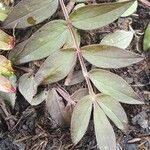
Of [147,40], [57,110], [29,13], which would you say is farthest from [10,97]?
[147,40]

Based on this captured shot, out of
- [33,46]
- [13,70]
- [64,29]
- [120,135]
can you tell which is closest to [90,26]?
[64,29]

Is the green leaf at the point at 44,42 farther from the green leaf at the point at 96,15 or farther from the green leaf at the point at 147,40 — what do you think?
the green leaf at the point at 147,40

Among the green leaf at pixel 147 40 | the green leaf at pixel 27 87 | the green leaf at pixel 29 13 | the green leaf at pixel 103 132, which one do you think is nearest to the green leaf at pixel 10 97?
the green leaf at pixel 27 87

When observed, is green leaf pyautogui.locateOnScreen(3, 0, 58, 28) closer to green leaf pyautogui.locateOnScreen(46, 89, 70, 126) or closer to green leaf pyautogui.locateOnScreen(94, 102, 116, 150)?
green leaf pyautogui.locateOnScreen(46, 89, 70, 126)

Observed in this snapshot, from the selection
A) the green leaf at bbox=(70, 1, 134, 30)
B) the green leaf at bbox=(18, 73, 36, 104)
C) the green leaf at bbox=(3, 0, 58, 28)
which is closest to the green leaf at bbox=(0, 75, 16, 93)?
the green leaf at bbox=(18, 73, 36, 104)

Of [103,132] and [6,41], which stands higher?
[6,41]

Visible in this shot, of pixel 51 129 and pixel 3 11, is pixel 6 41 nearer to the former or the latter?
pixel 3 11

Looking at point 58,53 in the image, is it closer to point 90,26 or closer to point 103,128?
point 90,26
